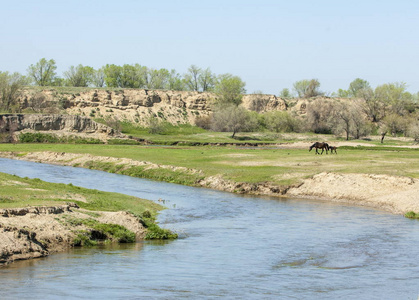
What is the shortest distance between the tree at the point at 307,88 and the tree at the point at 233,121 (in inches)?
2068

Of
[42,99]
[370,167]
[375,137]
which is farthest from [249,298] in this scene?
[42,99]

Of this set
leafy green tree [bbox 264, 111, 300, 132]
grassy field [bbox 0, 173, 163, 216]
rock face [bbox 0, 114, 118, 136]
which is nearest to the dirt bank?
grassy field [bbox 0, 173, 163, 216]

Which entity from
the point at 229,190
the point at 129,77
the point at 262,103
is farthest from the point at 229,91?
the point at 229,190

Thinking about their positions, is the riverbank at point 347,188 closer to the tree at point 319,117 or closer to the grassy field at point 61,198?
the grassy field at point 61,198

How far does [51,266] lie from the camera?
1742cm

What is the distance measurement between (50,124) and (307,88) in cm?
9934

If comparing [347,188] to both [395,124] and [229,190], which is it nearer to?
[229,190]

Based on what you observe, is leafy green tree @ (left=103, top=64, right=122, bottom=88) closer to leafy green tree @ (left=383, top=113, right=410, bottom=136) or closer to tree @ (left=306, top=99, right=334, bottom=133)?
tree @ (left=306, top=99, right=334, bottom=133)

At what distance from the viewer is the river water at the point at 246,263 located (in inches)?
607

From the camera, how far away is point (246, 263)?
19.2 m

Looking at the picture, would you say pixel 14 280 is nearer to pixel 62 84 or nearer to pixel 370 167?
pixel 370 167

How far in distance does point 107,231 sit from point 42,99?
102 metres

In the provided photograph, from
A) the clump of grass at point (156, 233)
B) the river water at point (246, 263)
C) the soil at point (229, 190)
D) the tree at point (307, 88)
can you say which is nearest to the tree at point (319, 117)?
the tree at point (307, 88)

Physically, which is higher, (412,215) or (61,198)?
(61,198)
